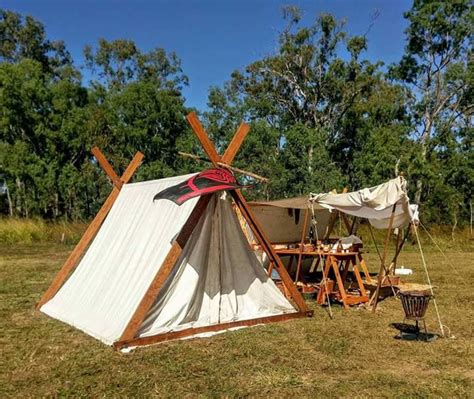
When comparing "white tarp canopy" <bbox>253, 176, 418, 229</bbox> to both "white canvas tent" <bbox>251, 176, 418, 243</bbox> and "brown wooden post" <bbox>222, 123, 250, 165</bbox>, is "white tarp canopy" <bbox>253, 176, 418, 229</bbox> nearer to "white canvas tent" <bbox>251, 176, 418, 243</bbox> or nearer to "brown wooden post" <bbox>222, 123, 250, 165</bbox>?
"white canvas tent" <bbox>251, 176, 418, 243</bbox>

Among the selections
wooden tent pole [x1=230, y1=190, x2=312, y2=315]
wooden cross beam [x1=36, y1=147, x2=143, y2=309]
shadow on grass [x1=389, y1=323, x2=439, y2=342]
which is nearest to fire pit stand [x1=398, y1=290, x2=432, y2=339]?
shadow on grass [x1=389, y1=323, x2=439, y2=342]

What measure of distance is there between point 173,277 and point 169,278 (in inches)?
2.0

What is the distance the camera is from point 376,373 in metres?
4.39

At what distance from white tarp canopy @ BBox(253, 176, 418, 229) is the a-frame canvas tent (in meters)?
1.64

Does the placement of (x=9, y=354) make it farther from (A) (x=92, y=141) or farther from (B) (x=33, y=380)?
(A) (x=92, y=141)

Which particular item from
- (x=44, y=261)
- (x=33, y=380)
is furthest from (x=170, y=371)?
(x=44, y=261)

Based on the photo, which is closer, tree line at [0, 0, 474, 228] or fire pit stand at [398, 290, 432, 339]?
fire pit stand at [398, 290, 432, 339]

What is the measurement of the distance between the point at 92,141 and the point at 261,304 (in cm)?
1960

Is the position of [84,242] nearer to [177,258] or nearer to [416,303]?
[177,258]

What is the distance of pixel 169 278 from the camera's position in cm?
552

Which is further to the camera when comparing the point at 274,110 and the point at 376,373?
the point at 274,110

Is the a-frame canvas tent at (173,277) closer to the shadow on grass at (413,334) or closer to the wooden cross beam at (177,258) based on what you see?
the wooden cross beam at (177,258)

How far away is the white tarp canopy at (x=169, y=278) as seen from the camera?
5.48 meters

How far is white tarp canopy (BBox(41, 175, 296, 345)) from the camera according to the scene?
548 centimetres
